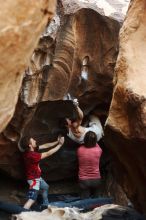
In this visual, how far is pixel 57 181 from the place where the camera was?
947 centimetres

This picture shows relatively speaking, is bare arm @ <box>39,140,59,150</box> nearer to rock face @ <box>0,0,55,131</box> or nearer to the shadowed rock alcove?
the shadowed rock alcove

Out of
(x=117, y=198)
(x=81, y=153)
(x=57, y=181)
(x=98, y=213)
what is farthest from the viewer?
(x=57, y=181)

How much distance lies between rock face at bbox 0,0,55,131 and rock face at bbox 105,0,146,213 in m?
1.42

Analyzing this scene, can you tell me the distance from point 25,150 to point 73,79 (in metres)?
1.15

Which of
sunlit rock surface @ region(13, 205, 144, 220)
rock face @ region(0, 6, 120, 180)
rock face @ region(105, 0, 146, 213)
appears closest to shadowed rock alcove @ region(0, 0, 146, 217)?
rock face @ region(0, 6, 120, 180)

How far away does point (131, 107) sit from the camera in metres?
4.85

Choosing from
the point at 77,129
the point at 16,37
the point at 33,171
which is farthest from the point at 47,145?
the point at 16,37

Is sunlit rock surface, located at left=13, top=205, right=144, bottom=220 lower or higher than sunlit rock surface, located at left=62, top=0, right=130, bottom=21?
lower

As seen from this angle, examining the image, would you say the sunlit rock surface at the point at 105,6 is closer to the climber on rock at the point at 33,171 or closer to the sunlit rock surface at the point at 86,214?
the climber on rock at the point at 33,171

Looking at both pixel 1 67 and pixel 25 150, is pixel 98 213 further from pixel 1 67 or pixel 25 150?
pixel 1 67

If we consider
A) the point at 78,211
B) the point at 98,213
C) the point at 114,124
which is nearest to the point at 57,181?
the point at 78,211

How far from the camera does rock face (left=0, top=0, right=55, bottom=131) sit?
333 centimetres

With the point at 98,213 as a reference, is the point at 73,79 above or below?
above

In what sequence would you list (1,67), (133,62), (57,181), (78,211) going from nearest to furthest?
(1,67)
(133,62)
(78,211)
(57,181)
